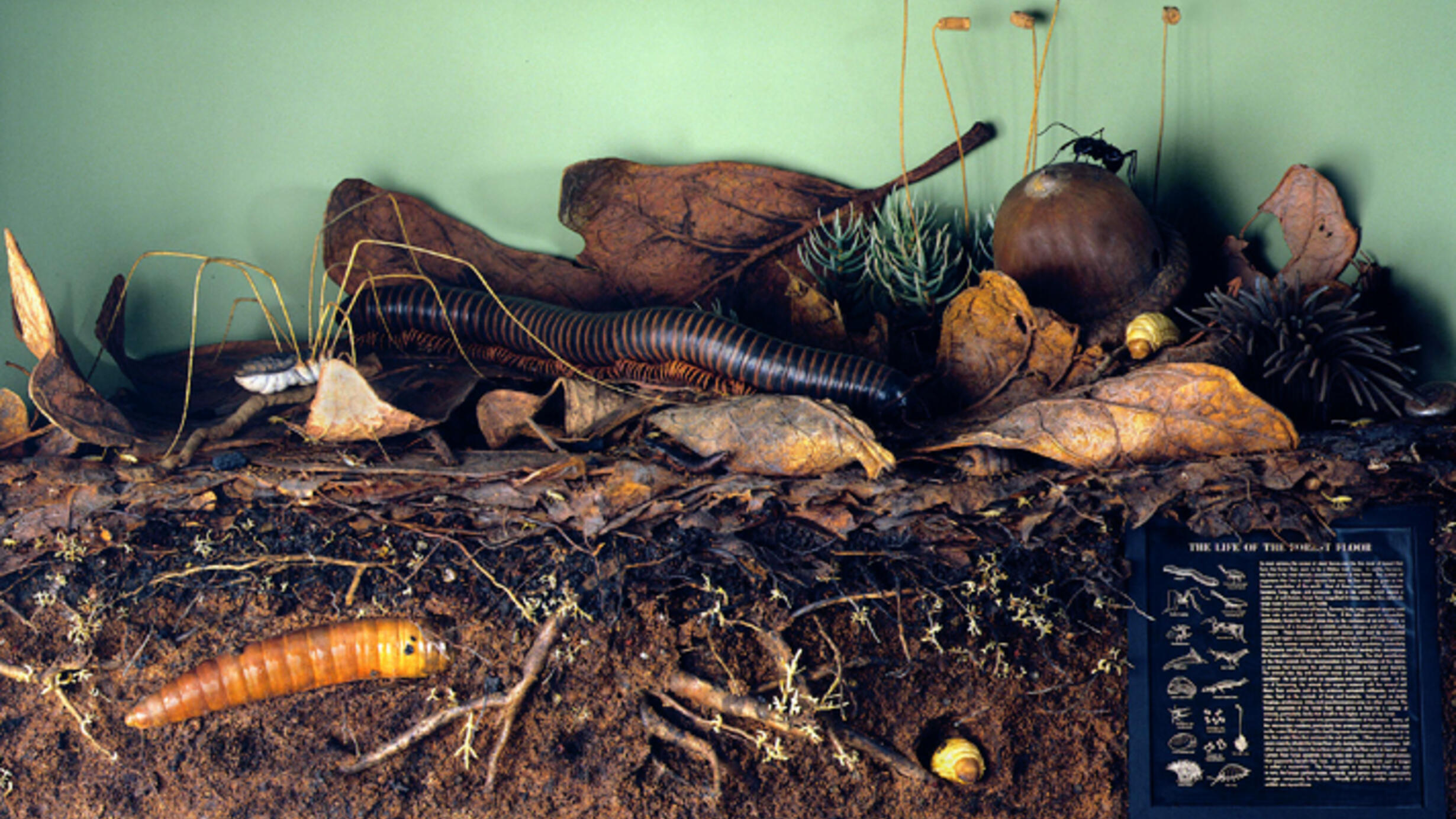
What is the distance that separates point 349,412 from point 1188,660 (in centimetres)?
237

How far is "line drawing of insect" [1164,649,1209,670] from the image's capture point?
2273mm

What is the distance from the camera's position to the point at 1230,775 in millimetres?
2299

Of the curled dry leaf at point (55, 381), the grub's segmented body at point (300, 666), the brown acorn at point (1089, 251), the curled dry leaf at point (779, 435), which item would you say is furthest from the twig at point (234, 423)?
the brown acorn at point (1089, 251)

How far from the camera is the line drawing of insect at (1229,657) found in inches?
89.2

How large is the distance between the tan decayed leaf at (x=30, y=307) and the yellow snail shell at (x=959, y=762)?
8.91 ft

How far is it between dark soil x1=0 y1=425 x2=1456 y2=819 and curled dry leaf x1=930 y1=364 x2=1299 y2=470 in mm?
125

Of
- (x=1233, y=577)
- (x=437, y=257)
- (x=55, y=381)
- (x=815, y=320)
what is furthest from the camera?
(x=437, y=257)

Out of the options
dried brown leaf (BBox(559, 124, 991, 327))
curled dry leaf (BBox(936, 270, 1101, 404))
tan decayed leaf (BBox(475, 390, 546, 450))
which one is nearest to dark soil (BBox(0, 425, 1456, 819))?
tan decayed leaf (BBox(475, 390, 546, 450))

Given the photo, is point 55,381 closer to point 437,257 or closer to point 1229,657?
point 437,257

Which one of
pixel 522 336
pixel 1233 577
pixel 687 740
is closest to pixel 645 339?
pixel 522 336

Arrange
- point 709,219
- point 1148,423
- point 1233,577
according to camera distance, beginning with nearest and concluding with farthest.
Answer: point 1148,423 → point 1233,577 → point 709,219

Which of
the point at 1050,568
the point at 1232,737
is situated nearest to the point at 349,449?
the point at 1050,568

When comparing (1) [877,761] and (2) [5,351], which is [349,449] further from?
(1) [877,761]

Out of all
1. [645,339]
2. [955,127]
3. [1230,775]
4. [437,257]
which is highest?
[955,127]
